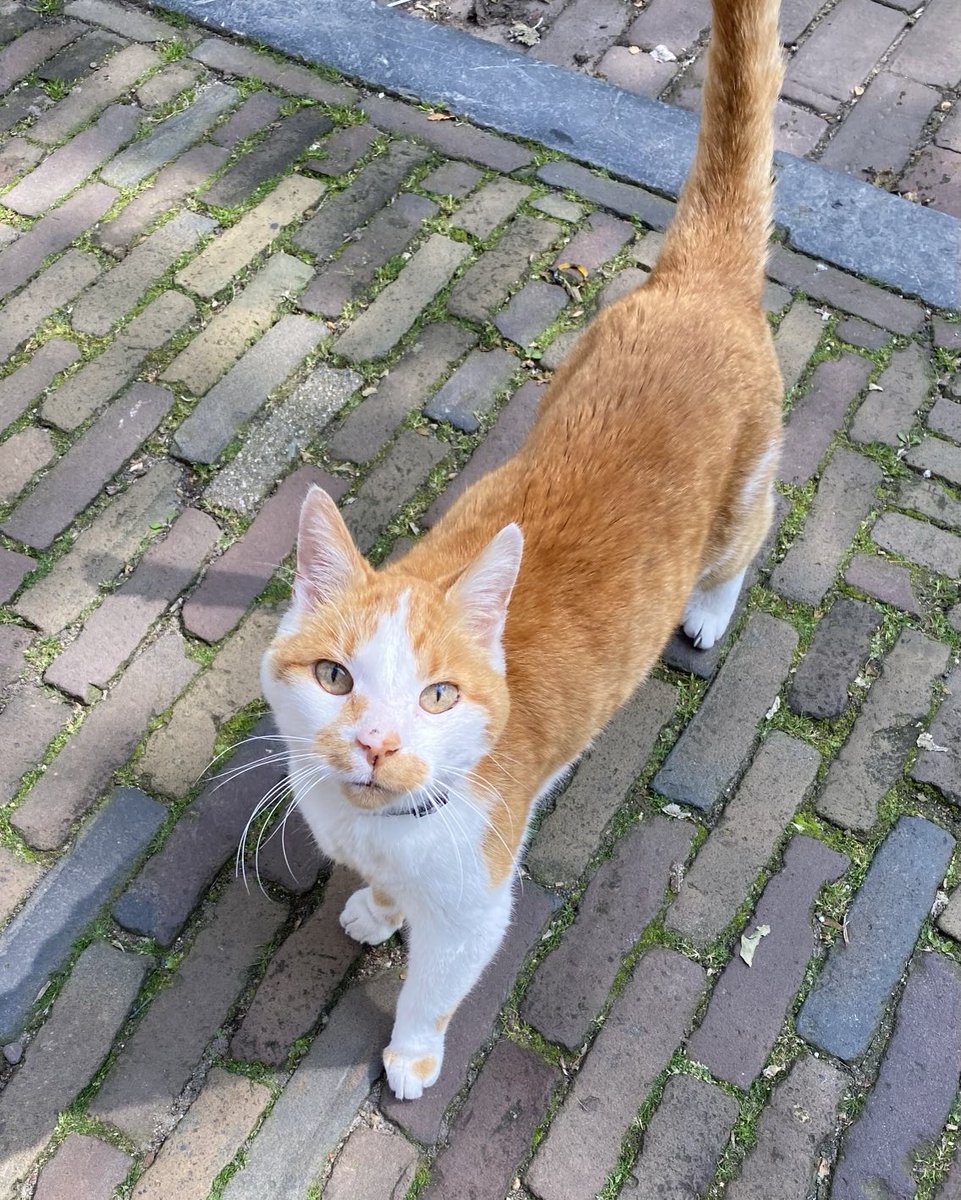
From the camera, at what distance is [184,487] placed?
138 inches

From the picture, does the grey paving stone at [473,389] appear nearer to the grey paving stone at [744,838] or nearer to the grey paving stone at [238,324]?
the grey paving stone at [238,324]

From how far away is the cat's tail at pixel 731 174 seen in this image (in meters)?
2.74

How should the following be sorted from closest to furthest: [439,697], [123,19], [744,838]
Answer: [439,697] < [744,838] < [123,19]

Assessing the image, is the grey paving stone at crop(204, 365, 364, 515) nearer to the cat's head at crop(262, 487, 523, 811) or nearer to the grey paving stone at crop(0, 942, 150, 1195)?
the cat's head at crop(262, 487, 523, 811)

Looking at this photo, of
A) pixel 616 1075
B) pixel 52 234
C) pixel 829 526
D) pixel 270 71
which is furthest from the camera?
pixel 270 71

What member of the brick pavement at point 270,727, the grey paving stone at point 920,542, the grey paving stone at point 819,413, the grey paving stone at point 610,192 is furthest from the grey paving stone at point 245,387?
the grey paving stone at point 920,542

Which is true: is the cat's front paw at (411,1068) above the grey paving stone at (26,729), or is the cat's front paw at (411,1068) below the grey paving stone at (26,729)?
below

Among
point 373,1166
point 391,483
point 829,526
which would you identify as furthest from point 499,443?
point 373,1166

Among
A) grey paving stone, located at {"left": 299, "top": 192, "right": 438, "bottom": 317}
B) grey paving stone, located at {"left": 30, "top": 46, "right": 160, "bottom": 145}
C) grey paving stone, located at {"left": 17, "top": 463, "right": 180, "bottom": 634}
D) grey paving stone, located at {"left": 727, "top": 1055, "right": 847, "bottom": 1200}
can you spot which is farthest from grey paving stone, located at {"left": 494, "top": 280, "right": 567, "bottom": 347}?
grey paving stone, located at {"left": 727, "top": 1055, "right": 847, "bottom": 1200}

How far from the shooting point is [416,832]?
2.19 meters

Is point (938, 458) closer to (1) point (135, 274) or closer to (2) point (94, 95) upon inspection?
(1) point (135, 274)

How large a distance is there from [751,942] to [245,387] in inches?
96.2

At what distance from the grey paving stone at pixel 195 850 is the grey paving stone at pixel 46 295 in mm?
1813

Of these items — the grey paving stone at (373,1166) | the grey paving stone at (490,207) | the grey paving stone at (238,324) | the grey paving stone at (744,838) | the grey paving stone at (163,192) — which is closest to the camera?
the grey paving stone at (373,1166)
